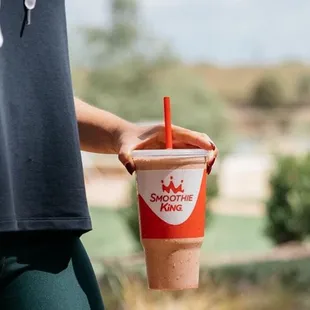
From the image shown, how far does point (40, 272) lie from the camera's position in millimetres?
1644

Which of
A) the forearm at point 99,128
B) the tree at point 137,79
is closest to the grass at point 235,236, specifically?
the tree at point 137,79

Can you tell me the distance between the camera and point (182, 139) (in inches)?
70.1

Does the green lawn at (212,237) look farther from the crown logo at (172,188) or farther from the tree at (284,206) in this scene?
the crown logo at (172,188)

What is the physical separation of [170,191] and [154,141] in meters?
0.11

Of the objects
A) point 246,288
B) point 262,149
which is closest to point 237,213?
point 262,149

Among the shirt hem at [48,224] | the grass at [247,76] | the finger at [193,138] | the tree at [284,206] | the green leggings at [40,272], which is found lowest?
the grass at [247,76]

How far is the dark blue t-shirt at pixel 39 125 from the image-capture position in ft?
5.37

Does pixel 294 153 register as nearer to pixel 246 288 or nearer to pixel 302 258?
pixel 302 258

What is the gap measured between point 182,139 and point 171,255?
22 centimetres

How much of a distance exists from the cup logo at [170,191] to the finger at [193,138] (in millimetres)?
50

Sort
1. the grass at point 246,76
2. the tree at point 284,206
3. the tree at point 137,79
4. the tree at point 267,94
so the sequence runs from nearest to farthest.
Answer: the tree at point 284,206 < the tree at point 137,79 < the grass at point 246,76 < the tree at point 267,94

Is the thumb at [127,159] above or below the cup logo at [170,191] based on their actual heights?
above

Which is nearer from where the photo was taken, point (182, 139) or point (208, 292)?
point (182, 139)

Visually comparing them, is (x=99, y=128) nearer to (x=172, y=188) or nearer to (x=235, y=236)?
(x=172, y=188)
